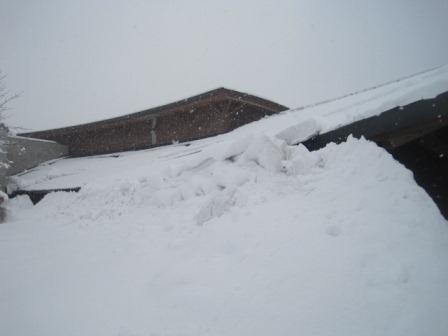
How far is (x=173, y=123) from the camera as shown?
43.7 ft

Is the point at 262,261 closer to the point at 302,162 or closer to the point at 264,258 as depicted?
the point at 264,258

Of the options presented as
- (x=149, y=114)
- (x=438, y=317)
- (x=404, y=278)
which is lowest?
(x=438, y=317)

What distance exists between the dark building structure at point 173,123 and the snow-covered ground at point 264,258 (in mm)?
6228

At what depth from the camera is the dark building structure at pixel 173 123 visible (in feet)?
38.2

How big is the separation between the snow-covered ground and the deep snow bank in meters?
0.01

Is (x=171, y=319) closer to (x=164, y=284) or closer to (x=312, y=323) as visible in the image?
(x=164, y=284)

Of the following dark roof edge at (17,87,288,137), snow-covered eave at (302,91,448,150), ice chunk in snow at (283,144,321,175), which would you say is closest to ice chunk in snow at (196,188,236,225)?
ice chunk in snow at (283,144,321,175)

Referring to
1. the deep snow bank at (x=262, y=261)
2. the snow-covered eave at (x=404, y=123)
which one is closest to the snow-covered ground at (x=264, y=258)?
the deep snow bank at (x=262, y=261)

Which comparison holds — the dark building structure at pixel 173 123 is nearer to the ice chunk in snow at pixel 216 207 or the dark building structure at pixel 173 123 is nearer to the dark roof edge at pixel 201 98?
the dark roof edge at pixel 201 98

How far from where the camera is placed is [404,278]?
2.46m

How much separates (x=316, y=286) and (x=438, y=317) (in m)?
0.96

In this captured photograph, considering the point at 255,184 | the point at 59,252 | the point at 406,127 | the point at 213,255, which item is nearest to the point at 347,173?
the point at 406,127

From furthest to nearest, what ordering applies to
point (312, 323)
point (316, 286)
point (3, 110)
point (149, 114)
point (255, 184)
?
point (3, 110) → point (149, 114) → point (255, 184) → point (316, 286) → point (312, 323)

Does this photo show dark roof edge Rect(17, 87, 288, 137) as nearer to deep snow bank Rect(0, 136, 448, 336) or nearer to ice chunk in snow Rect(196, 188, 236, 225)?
deep snow bank Rect(0, 136, 448, 336)
